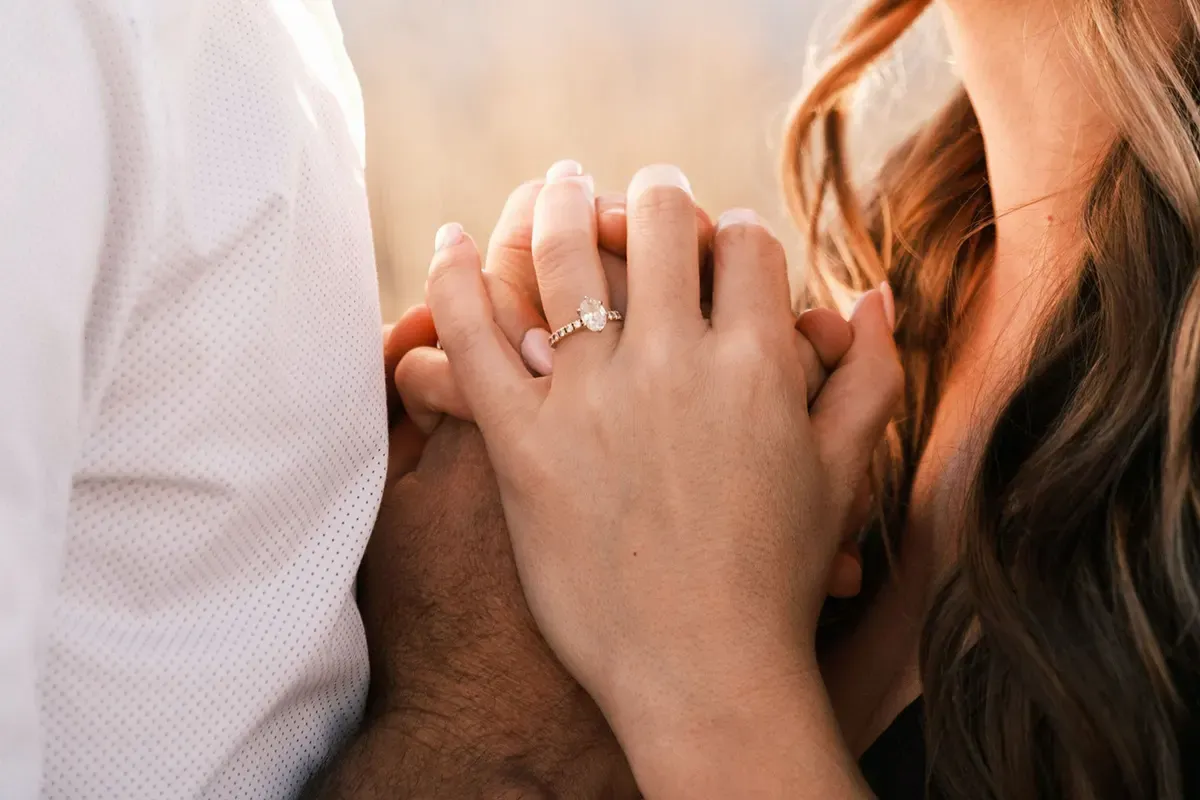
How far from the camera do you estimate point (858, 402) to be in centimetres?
73

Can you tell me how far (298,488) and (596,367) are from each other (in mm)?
211

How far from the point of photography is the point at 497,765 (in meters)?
0.73

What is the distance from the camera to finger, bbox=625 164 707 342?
0.71 meters

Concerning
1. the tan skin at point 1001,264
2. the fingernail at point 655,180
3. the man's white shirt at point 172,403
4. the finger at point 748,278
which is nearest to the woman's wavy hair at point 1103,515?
the tan skin at point 1001,264

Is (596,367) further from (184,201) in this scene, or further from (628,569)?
(184,201)

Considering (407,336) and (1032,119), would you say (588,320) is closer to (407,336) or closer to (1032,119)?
(407,336)

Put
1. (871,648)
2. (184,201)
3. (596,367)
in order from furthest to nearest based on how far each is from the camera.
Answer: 1. (871,648)
2. (596,367)
3. (184,201)

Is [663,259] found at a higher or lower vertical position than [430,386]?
higher

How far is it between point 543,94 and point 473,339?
903 millimetres

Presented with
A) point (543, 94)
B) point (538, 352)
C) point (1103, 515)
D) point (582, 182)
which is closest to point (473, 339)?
point (538, 352)

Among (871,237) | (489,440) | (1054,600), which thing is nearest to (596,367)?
(489,440)

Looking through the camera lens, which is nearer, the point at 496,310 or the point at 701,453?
the point at 701,453

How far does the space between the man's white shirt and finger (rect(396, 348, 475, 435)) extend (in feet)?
0.24

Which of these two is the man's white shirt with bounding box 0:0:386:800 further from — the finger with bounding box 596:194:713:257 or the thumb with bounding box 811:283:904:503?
the thumb with bounding box 811:283:904:503
